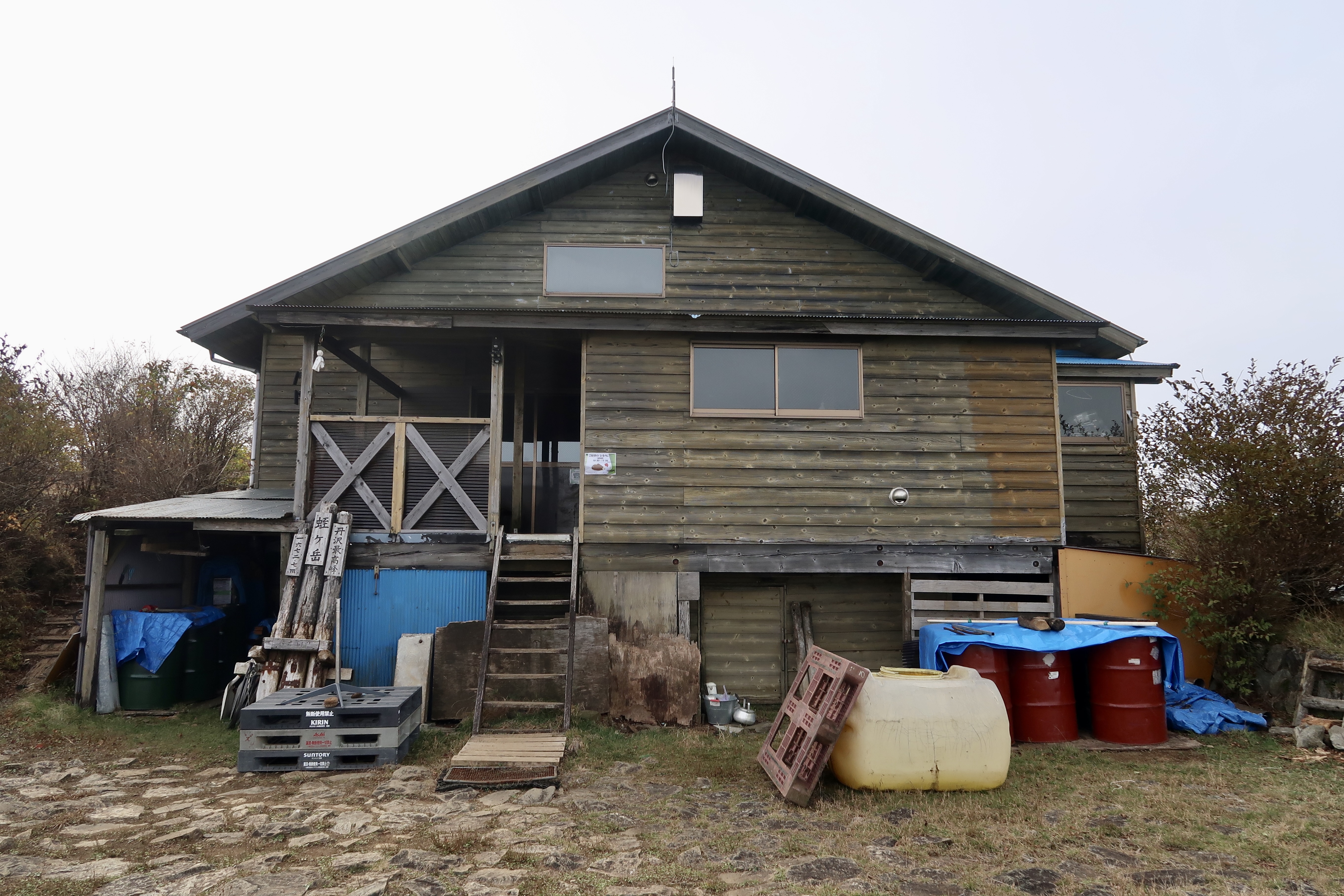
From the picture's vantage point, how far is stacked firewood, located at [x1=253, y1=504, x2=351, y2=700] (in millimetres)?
7922

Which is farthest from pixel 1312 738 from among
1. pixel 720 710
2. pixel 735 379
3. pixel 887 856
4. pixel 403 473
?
pixel 403 473

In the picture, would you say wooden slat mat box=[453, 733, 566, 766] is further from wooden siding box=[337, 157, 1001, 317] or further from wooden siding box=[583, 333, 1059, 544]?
wooden siding box=[337, 157, 1001, 317]

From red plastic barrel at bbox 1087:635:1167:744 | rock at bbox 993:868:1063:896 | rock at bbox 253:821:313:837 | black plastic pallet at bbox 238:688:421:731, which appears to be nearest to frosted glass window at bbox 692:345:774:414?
red plastic barrel at bbox 1087:635:1167:744

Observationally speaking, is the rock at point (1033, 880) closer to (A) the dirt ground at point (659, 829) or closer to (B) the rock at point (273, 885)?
(A) the dirt ground at point (659, 829)

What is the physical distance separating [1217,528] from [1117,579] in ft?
3.90

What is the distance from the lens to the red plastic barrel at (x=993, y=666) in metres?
7.37

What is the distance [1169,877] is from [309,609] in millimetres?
7863

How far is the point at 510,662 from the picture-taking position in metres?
7.84

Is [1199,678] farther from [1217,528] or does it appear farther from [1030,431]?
[1030,431]

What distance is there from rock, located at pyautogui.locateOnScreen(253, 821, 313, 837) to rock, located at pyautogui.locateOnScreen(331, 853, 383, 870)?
590mm

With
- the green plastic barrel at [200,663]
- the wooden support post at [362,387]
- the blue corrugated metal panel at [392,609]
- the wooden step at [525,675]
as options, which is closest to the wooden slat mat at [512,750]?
the wooden step at [525,675]

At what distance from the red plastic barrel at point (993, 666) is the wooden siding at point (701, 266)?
4315mm

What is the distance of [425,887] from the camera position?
13.9ft

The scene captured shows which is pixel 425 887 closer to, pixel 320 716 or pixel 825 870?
pixel 825 870
